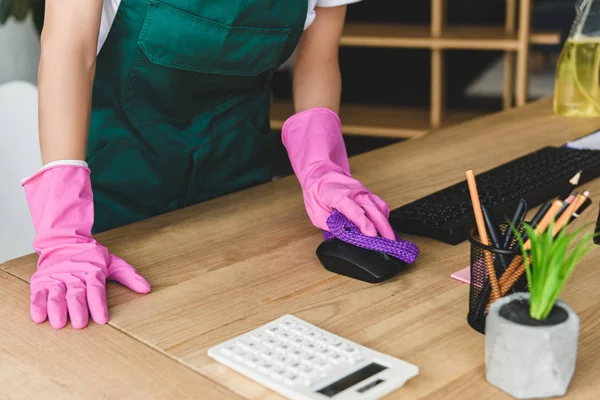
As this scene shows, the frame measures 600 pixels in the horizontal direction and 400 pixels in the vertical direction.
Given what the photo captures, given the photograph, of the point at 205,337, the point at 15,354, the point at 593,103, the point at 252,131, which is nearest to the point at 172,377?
the point at 205,337

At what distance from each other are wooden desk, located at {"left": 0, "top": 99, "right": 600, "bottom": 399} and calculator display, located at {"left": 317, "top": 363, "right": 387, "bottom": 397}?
1.6 inches

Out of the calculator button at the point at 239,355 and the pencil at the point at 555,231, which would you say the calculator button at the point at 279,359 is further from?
the pencil at the point at 555,231

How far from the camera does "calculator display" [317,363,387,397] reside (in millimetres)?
793

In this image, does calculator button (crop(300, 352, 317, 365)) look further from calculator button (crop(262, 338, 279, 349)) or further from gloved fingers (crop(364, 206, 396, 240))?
gloved fingers (crop(364, 206, 396, 240))

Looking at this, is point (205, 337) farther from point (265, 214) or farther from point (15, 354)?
point (265, 214)

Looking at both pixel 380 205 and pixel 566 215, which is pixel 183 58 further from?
pixel 566 215

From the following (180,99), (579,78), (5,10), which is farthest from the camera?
(5,10)

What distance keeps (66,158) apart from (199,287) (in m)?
0.28

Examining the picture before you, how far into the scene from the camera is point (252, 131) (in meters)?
1.68

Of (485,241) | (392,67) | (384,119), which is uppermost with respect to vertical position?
(485,241)

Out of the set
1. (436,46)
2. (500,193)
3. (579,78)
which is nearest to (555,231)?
(500,193)

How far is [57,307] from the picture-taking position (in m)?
0.98

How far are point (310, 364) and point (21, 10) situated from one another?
1.89m

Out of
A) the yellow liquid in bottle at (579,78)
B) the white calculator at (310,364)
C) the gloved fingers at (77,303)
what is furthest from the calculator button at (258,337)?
the yellow liquid in bottle at (579,78)
